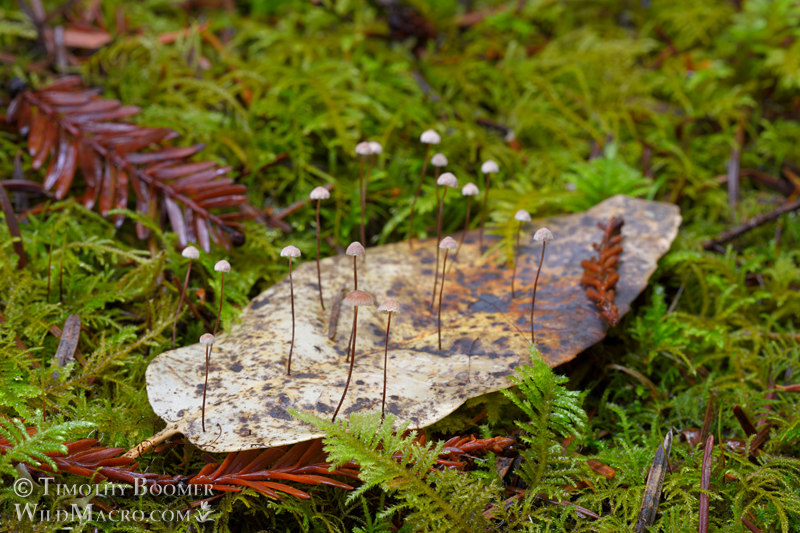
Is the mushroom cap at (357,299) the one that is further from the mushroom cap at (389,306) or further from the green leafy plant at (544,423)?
the green leafy plant at (544,423)

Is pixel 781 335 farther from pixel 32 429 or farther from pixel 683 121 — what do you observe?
pixel 32 429

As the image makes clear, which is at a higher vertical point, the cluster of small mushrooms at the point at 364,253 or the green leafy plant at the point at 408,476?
the cluster of small mushrooms at the point at 364,253

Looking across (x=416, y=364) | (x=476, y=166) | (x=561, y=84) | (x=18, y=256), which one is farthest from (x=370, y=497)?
(x=561, y=84)

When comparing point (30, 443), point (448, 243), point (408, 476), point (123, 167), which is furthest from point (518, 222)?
point (30, 443)

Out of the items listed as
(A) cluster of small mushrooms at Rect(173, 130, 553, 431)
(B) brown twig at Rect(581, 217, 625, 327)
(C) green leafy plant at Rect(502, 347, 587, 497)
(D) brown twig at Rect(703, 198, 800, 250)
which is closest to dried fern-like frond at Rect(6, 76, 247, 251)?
(A) cluster of small mushrooms at Rect(173, 130, 553, 431)

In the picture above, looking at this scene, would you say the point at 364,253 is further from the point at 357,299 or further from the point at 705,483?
the point at 705,483

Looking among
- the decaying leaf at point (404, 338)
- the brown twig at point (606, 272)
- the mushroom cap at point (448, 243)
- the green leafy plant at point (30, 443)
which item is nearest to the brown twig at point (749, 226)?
the decaying leaf at point (404, 338)
